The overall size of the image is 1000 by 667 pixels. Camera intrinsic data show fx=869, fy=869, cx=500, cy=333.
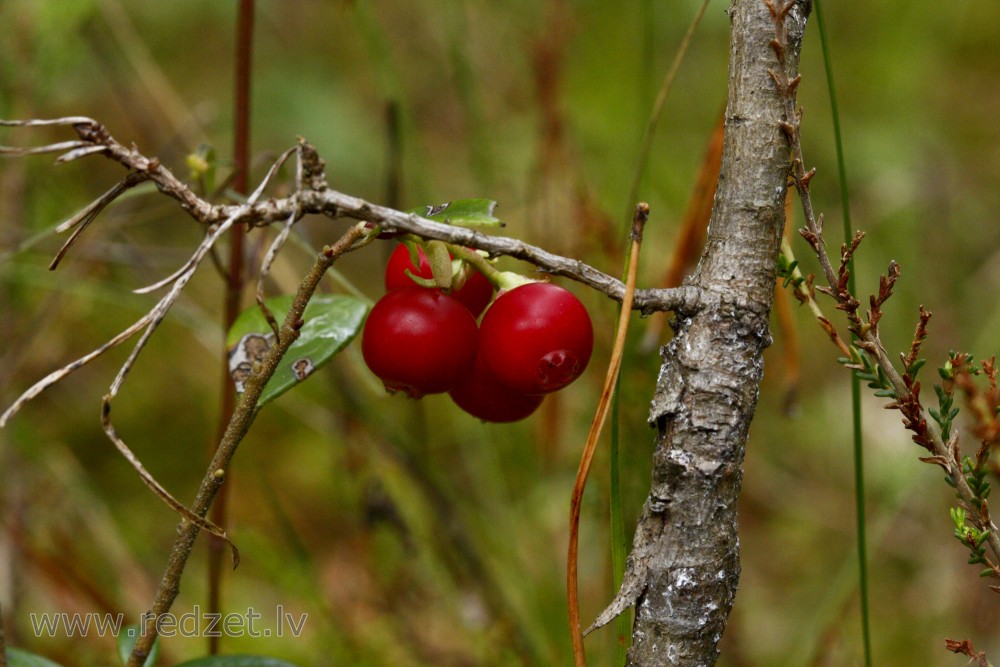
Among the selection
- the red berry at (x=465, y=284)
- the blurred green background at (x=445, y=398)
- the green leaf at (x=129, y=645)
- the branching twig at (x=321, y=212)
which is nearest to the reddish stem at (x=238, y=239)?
the blurred green background at (x=445, y=398)

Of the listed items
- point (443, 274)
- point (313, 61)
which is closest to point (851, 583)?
point (443, 274)

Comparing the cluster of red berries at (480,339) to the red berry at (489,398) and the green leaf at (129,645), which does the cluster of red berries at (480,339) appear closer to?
the red berry at (489,398)

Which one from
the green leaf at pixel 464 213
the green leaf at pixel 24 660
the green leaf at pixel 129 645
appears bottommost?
the green leaf at pixel 24 660

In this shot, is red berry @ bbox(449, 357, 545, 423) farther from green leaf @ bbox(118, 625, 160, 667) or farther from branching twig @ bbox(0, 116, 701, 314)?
green leaf @ bbox(118, 625, 160, 667)

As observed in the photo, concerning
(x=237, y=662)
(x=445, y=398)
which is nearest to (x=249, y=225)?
(x=237, y=662)

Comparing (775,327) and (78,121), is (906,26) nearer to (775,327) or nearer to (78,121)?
(775,327)

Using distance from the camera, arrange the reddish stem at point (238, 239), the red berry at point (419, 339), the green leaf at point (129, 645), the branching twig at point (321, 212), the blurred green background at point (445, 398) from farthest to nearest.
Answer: the blurred green background at point (445, 398)
the reddish stem at point (238, 239)
the green leaf at point (129, 645)
the red berry at point (419, 339)
the branching twig at point (321, 212)

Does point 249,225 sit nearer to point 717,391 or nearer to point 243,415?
point 243,415
